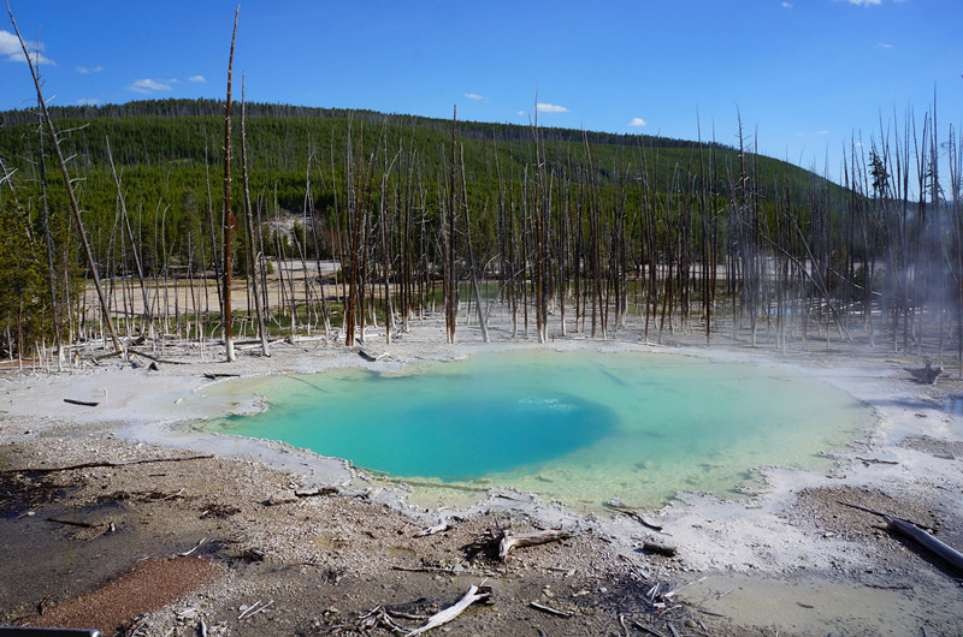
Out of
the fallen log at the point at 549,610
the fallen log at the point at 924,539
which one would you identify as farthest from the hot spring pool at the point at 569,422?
the fallen log at the point at 549,610

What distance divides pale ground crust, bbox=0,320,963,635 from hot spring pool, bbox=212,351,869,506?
49cm

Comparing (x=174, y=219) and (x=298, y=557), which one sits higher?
(x=174, y=219)

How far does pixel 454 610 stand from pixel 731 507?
3.04 metres

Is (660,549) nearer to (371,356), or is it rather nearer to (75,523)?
(75,523)

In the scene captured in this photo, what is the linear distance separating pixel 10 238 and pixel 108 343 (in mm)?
2816

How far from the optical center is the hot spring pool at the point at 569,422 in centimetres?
727

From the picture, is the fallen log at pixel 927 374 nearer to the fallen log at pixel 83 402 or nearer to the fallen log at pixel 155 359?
the fallen log at pixel 83 402

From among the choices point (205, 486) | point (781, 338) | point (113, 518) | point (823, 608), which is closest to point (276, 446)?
point (205, 486)

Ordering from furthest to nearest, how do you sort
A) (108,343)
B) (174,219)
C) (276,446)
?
1. (174,219)
2. (108,343)
3. (276,446)

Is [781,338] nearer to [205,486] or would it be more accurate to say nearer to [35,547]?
[205,486]

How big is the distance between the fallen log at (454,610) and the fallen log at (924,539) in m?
3.21

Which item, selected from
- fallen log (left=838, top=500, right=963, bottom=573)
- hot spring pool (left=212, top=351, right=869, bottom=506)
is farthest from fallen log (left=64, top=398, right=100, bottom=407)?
fallen log (left=838, top=500, right=963, bottom=573)

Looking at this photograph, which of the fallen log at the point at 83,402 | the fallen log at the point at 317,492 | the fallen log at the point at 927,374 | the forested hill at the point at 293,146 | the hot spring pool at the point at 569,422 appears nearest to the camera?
the fallen log at the point at 317,492

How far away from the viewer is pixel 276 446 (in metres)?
7.85
